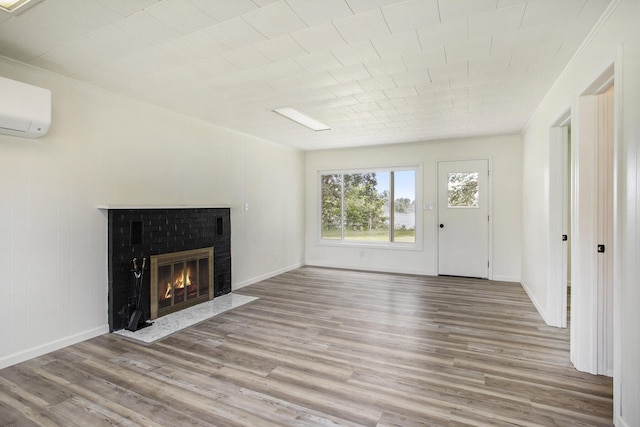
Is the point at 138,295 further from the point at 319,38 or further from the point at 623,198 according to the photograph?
the point at 623,198

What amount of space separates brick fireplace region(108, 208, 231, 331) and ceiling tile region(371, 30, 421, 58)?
2983mm

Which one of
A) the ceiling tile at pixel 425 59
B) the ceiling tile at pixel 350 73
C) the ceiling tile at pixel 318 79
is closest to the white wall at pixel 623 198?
the ceiling tile at pixel 425 59

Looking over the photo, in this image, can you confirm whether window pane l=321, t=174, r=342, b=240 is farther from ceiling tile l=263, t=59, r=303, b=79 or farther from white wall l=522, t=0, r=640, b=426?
white wall l=522, t=0, r=640, b=426

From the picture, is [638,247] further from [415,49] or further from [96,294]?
[96,294]

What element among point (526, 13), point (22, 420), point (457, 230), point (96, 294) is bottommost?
point (22, 420)

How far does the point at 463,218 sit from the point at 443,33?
4328 millimetres

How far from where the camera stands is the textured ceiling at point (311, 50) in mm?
2025

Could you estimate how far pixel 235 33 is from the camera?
2285mm

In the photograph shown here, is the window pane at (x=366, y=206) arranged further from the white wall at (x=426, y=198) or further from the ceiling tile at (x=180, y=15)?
the ceiling tile at (x=180, y=15)

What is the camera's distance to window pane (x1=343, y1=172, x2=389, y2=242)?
6.71m

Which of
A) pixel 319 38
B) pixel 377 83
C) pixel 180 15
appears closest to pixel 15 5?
pixel 180 15

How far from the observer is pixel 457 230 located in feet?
19.8

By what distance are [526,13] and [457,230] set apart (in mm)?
4474

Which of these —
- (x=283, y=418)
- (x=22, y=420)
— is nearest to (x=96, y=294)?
(x=22, y=420)
